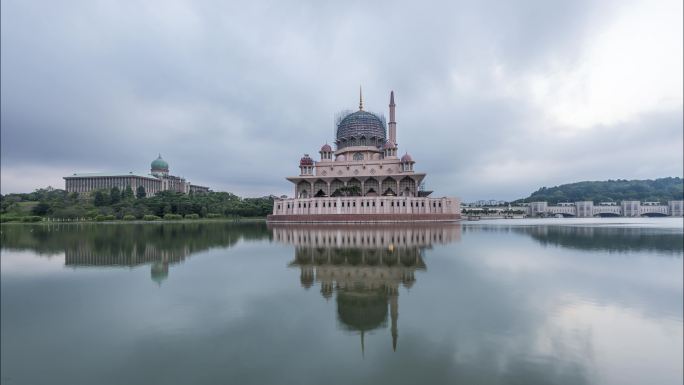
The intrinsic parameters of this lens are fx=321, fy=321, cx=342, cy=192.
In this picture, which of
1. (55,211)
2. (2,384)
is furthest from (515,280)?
(55,211)

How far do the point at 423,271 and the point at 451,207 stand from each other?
3891 centimetres

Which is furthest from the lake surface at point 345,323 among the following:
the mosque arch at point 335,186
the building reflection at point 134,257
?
the mosque arch at point 335,186

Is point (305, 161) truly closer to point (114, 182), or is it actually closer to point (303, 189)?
point (303, 189)

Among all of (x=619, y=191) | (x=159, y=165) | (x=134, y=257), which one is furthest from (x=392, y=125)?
(x=619, y=191)

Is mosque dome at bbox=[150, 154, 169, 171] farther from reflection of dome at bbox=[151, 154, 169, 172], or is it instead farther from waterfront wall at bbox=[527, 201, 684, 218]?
waterfront wall at bbox=[527, 201, 684, 218]

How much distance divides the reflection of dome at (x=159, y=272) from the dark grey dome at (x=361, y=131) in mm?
44723

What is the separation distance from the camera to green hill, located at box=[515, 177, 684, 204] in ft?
323

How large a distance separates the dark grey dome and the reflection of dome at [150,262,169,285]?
44.7 metres

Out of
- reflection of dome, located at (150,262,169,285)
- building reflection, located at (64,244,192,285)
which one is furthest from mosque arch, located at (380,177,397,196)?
reflection of dome, located at (150,262,169,285)

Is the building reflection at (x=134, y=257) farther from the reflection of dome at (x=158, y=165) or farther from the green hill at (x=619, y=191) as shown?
the green hill at (x=619, y=191)

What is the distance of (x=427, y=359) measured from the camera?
4637 mm

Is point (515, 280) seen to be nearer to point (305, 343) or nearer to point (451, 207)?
point (305, 343)

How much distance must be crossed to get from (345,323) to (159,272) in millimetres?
7843

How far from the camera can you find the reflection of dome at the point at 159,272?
9.81m
